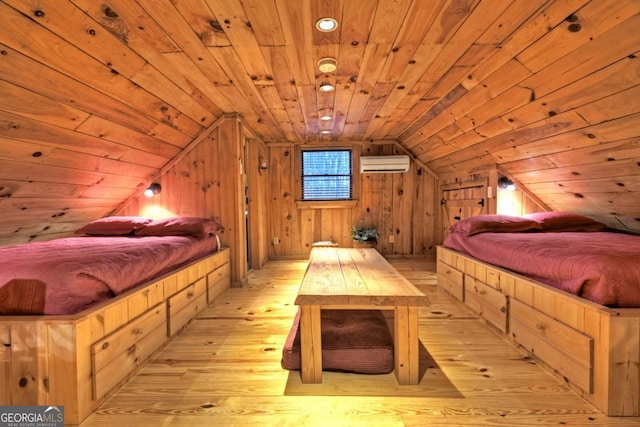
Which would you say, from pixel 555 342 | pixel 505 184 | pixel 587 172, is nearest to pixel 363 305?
pixel 555 342

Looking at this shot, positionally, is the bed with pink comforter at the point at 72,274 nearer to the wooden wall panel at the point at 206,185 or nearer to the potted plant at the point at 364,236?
the wooden wall panel at the point at 206,185

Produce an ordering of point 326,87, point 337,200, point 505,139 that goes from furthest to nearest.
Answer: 1. point 337,200
2. point 505,139
3. point 326,87

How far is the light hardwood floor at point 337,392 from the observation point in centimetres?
123

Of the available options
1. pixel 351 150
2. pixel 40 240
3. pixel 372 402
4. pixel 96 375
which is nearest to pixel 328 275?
pixel 372 402

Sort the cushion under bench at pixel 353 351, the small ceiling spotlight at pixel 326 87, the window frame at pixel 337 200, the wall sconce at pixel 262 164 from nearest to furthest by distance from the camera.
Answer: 1. the cushion under bench at pixel 353 351
2. the small ceiling spotlight at pixel 326 87
3. the wall sconce at pixel 262 164
4. the window frame at pixel 337 200

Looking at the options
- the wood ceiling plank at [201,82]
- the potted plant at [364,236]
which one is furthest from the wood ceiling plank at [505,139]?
the wood ceiling plank at [201,82]

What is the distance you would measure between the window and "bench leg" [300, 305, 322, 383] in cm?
322

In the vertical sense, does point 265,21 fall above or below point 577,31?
above

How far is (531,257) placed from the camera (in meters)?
1.78

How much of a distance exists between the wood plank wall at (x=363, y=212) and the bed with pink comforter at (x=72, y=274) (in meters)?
2.56

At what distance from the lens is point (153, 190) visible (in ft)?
10.1

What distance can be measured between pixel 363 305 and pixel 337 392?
1.51ft

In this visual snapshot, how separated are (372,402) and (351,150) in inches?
149

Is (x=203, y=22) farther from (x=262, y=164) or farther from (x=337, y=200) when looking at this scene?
(x=337, y=200)
